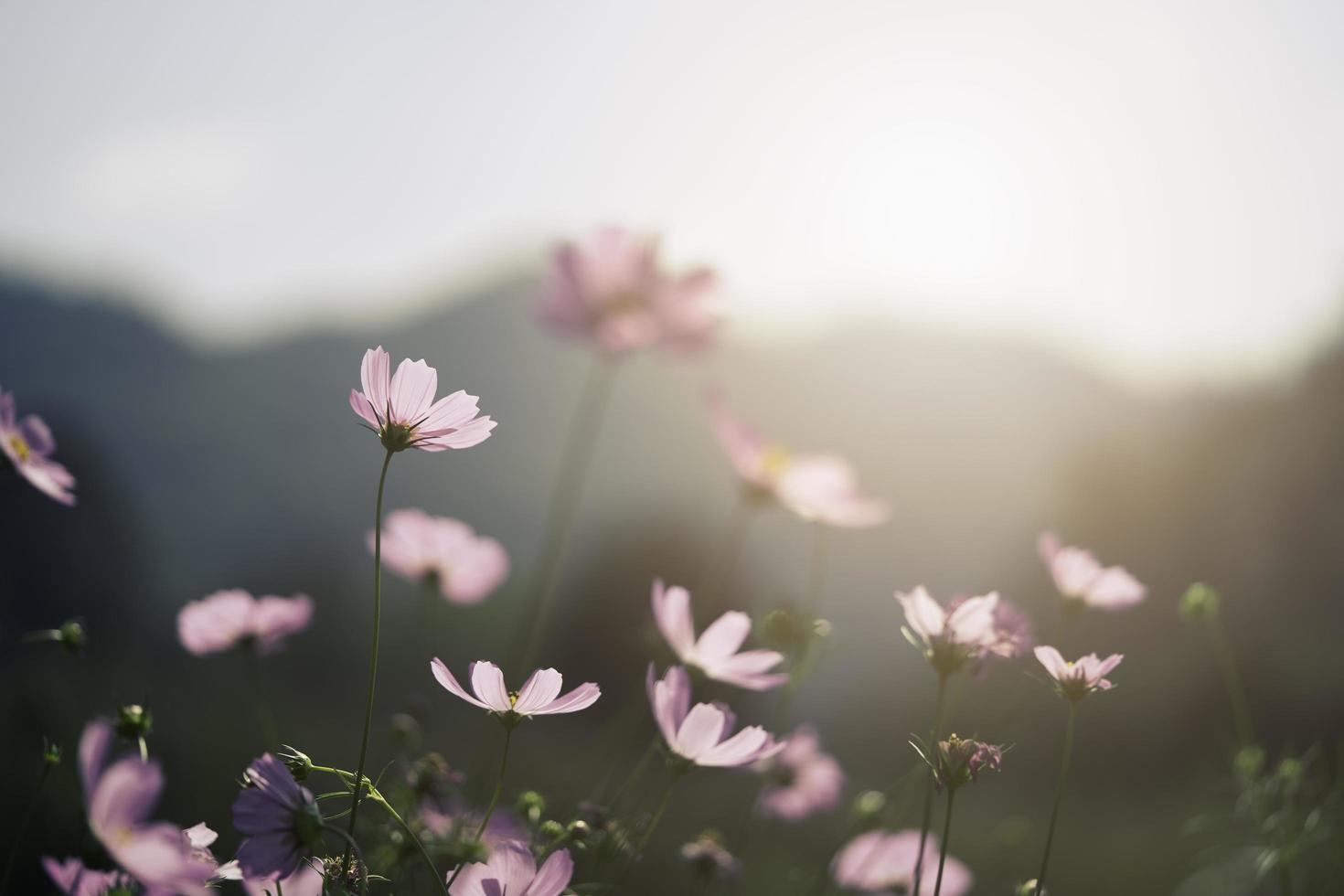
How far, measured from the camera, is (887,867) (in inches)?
40.8

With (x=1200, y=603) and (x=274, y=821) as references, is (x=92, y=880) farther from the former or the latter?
(x=1200, y=603)

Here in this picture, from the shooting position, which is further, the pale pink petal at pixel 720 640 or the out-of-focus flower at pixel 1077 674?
the pale pink petal at pixel 720 640

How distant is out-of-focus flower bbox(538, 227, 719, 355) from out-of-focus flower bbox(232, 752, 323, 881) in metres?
0.46

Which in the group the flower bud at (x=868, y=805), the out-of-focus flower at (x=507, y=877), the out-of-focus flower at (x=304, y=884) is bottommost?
the flower bud at (x=868, y=805)

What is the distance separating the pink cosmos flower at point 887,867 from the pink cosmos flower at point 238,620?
23.6 inches

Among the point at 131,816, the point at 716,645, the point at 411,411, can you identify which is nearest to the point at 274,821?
the point at 131,816

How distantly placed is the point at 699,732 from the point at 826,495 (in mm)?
409

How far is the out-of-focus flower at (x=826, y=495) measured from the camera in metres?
0.98

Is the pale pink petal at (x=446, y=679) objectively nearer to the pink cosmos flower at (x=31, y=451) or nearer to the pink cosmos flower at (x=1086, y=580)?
the pink cosmos flower at (x=31, y=451)

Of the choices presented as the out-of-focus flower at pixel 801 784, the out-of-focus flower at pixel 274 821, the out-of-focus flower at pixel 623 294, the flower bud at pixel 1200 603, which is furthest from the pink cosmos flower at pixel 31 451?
the flower bud at pixel 1200 603

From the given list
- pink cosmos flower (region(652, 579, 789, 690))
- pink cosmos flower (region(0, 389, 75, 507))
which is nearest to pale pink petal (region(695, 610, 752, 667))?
pink cosmos flower (region(652, 579, 789, 690))

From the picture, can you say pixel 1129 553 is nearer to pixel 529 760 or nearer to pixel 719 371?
pixel 719 371

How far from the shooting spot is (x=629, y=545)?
5.37m

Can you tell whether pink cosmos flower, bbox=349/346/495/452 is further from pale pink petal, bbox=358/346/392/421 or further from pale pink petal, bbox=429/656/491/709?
pale pink petal, bbox=429/656/491/709
